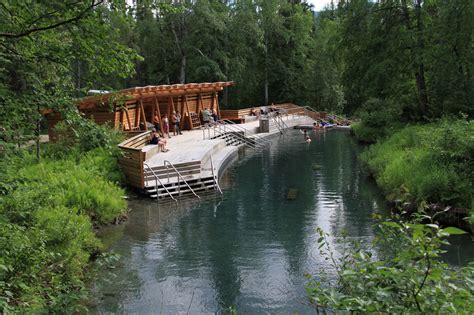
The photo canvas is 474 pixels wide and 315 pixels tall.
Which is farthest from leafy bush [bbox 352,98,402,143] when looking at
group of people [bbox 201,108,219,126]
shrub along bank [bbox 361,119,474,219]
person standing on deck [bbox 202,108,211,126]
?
person standing on deck [bbox 202,108,211,126]

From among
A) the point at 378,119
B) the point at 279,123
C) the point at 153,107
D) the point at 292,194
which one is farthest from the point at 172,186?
the point at 279,123

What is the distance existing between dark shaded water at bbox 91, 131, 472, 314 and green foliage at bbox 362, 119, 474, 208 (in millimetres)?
1170

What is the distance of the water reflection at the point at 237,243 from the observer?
9.14 m

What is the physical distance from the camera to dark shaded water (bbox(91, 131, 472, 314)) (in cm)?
913

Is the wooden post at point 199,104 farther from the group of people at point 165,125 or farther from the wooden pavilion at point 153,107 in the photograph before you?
the group of people at point 165,125

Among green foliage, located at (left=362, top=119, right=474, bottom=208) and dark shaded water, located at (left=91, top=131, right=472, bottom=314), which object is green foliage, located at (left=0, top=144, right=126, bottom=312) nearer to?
dark shaded water, located at (left=91, top=131, right=472, bottom=314)

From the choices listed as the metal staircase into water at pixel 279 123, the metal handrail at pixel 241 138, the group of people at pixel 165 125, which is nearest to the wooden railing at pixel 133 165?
the group of people at pixel 165 125

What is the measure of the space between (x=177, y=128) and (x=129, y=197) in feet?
40.2

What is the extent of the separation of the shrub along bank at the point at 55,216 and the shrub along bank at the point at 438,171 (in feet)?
26.1

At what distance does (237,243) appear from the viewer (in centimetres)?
1234

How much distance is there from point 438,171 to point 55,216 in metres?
11.3

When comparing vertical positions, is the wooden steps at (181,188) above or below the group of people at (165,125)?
below

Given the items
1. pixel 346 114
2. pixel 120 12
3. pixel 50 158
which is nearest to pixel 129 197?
pixel 50 158

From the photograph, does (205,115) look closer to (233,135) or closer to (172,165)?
(233,135)
